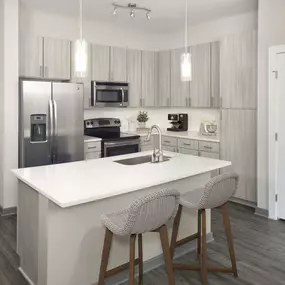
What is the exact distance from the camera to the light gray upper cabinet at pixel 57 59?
455cm

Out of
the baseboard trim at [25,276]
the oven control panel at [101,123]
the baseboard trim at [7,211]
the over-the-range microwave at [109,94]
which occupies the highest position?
the over-the-range microwave at [109,94]

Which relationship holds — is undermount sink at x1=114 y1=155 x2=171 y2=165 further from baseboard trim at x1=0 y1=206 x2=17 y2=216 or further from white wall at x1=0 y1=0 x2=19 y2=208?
baseboard trim at x1=0 y1=206 x2=17 y2=216

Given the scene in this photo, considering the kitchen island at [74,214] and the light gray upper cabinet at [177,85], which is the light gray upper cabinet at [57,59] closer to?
the light gray upper cabinet at [177,85]

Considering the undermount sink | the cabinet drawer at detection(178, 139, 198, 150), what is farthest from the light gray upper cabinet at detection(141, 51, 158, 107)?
the undermount sink

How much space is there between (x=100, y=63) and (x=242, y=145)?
2555 mm

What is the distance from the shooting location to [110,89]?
5.18 metres

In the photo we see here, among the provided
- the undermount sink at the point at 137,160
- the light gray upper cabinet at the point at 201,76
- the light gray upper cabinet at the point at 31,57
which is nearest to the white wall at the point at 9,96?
the light gray upper cabinet at the point at 31,57

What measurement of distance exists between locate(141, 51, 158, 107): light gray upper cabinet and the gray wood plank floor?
2580 millimetres

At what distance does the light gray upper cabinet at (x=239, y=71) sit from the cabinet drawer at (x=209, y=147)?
0.60m

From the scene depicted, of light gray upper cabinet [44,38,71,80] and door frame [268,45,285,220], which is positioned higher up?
light gray upper cabinet [44,38,71,80]

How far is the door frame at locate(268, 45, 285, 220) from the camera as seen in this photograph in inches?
153

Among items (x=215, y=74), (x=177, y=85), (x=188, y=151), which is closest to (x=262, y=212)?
(x=188, y=151)

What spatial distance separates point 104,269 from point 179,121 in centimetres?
387

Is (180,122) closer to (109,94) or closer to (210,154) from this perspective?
(210,154)
